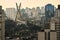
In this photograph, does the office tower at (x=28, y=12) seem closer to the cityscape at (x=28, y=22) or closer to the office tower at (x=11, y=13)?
the cityscape at (x=28, y=22)

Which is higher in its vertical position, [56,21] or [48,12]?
[48,12]

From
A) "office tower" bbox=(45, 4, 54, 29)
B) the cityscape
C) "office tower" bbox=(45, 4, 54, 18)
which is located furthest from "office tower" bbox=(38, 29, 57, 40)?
"office tower" bbox=(45, 4, 54, 18)

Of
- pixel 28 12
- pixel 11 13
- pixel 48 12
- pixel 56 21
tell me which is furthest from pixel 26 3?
pixel 56 21

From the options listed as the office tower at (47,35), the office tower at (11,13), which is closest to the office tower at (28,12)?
the office tower at (11,13)

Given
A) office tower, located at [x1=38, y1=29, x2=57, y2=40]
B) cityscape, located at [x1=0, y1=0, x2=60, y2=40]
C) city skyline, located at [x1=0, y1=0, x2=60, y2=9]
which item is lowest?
office tower, located at [x1=38, y1=29, x2=57, y2=40]

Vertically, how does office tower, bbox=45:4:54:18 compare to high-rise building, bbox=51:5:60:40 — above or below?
above

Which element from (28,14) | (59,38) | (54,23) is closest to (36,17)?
(28,14)

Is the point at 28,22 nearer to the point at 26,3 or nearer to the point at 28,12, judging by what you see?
the point at 28,12

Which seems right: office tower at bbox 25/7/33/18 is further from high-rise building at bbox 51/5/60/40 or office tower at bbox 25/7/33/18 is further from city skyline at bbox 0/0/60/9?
high-rise building at bbox 51/5/60/40

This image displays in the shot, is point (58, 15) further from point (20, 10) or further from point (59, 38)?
point (20, 10)
